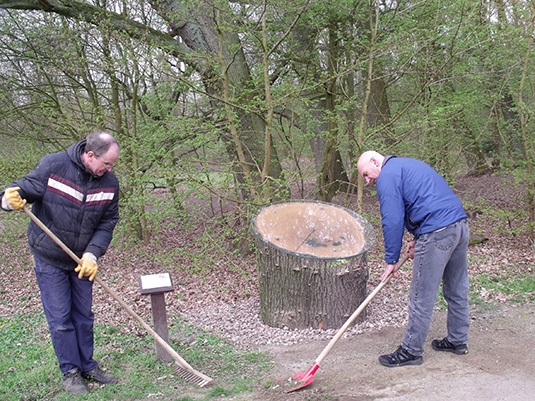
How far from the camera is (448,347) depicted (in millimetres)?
3820

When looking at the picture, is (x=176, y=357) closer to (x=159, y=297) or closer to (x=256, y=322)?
(x=159, y=297)

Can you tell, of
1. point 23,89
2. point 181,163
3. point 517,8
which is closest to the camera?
point 181,163

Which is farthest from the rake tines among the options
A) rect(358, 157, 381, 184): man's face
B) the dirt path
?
rect(358, 157, 381, 184): man's face

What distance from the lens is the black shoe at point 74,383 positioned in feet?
11.2

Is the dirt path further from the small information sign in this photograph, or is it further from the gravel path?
the small information sign

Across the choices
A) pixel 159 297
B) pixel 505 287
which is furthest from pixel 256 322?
pixel 505 287

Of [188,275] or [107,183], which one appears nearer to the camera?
[107,183]

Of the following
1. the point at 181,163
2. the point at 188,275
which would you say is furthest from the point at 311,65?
the point at 188,275

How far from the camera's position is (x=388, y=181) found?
135 inches

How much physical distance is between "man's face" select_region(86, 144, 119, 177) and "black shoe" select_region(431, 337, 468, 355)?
3.14m

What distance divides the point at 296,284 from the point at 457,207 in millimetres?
1790

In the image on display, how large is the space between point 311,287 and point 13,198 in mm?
2797

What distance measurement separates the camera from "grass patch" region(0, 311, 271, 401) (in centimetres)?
341

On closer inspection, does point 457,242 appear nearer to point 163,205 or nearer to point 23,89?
point 163,205
